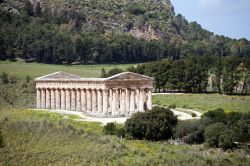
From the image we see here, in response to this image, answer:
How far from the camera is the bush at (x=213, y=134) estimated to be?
66062 millimetres

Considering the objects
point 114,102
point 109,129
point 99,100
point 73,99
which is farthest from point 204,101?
point 109,129

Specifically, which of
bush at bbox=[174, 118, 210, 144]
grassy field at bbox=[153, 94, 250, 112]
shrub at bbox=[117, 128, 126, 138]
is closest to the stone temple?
grassy field at bbox=[153, 94, 250, 112]

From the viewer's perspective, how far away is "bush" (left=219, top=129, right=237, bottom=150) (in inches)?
2544

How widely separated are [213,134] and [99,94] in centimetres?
3186

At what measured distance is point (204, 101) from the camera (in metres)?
113

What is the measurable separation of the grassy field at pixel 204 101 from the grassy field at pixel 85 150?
35.9 metres

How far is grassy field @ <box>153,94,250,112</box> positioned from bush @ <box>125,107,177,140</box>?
27.4 metres

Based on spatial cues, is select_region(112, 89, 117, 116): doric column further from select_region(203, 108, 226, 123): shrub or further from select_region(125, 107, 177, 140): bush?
select_region(125, 107, 177, 140): bush

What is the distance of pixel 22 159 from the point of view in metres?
56.7

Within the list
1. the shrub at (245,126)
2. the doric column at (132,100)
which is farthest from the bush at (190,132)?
the doric column at (132,100)

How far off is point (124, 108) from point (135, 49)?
92.4 meters

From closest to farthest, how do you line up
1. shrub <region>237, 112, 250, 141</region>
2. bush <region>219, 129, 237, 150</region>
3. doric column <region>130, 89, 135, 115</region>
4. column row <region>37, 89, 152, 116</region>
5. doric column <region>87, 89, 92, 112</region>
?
bush <region>219, 129, 237, 150</region> → shrub <region>237, 112, 250, 141</region> → column row <region>37, 89, 152, 116</region> → doric column <region>130, 89, 135, 115</region> → doric column <region>87, 89, 92, 112</region>

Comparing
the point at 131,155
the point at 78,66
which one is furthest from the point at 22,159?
the point at 78,66

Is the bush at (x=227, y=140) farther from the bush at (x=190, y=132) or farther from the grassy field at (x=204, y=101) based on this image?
the grassy field at (x=204, y=101)
